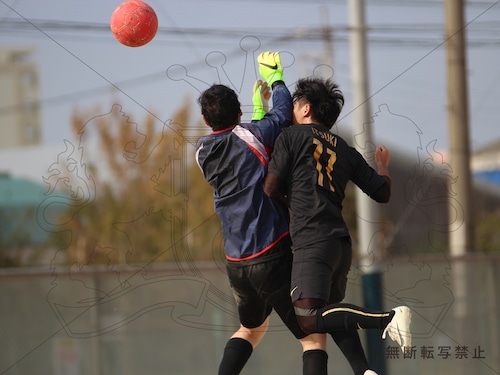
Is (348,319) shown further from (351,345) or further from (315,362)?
(315,362)

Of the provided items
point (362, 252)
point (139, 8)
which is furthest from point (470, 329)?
point (139, 8)

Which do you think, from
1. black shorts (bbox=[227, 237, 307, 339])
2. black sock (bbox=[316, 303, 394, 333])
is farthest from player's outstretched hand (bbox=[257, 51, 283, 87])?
black sock (bbox=[316, 303, 394, 333])

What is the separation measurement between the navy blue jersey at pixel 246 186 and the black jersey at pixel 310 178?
0.39 ft

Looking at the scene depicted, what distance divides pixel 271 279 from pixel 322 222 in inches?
15.1

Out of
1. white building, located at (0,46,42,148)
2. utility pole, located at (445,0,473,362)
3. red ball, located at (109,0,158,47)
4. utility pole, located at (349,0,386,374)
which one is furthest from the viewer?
white building, located at (0,46,42,148)

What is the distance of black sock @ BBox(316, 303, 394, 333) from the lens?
3.68 metres

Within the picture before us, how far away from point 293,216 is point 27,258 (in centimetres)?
1086

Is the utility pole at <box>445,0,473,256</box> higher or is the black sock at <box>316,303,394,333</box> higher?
the utility pole at <box>445,0,473,256</box>

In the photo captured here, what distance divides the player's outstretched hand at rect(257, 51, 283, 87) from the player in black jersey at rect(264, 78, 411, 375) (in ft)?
0.90

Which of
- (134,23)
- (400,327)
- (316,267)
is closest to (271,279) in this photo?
(316,267)

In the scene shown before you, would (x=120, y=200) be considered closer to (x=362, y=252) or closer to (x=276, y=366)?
(x=362, y=252)

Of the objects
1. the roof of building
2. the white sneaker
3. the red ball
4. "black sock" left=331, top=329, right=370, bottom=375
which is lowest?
"black sock" left=331, top=329, right=370, bottom=375

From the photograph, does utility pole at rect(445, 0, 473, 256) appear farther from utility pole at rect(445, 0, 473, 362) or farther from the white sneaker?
the white sneaker

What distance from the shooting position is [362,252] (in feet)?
28.5
